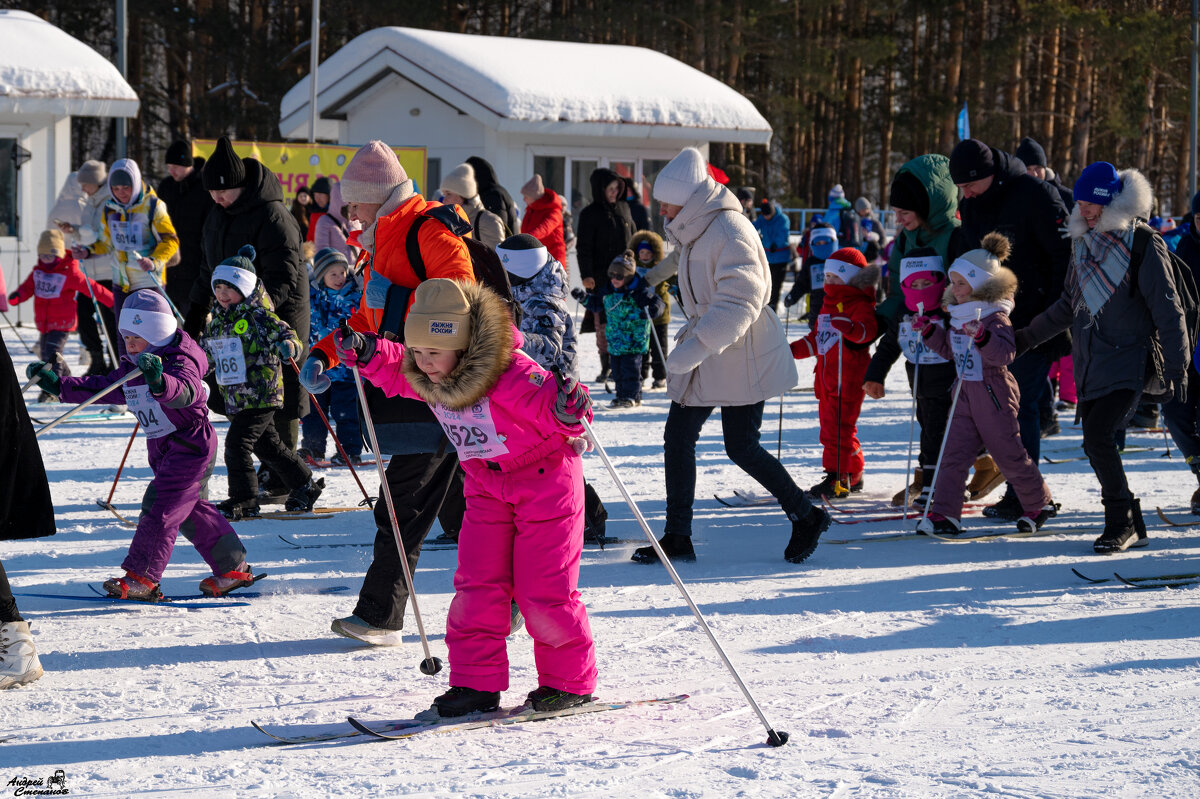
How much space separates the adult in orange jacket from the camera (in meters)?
4.16

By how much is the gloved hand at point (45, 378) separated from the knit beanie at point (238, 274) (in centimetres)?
133

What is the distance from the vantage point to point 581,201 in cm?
1789

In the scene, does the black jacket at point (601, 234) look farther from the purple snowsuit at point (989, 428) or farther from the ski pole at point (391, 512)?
the ski pole at point (391, 512)

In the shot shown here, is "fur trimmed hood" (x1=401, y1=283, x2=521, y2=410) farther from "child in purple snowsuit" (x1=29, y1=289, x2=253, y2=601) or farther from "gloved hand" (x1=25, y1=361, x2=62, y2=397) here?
"gloved hand" (x1=25, y1=361, x2=62, y2=397)

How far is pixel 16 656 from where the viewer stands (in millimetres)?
3869

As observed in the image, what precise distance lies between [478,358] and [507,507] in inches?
17.0

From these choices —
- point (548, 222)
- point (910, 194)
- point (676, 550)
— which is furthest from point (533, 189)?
point (676, 550)

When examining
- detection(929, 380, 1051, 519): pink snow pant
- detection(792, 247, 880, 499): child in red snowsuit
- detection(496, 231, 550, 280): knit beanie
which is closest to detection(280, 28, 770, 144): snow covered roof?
detection(792, 247, 880, 499): child in red snowsuit

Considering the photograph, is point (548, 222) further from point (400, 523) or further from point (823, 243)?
point (400, 523)

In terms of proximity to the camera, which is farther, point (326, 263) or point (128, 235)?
point (128, 235)

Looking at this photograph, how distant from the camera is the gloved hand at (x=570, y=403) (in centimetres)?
336

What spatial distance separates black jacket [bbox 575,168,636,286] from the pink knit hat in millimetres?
6490

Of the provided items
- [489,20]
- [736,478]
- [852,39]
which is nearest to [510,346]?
[736,478]

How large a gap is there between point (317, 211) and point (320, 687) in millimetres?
9165
